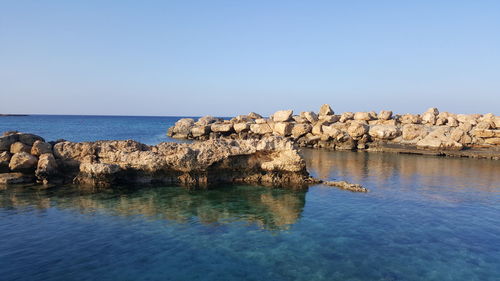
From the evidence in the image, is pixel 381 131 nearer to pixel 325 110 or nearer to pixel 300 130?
pixel 300 130

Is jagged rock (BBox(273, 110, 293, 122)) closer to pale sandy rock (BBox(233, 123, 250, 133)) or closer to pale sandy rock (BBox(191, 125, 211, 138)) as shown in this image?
pale sandy rock (BBox(233, 123, 250, 133))

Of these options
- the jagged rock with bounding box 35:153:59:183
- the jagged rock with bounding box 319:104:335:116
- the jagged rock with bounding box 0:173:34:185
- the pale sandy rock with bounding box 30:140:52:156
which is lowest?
the jagged rock with bounding box 0:173:34:185

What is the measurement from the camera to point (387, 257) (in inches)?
484

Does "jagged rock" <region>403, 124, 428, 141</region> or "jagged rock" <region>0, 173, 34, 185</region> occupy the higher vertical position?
"jagged rock" <region>403, 124, 428, 141</region>

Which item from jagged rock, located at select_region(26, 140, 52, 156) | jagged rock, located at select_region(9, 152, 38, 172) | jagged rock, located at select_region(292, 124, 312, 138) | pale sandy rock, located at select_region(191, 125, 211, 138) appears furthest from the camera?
pale sandy rock, located at select_region(191, 125, 211, 138)

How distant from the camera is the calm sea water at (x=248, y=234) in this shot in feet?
36.5

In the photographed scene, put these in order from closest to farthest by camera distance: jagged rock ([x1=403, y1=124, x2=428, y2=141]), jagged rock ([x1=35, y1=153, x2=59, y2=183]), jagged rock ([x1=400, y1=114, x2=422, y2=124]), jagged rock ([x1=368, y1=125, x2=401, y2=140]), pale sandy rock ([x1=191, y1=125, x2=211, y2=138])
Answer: jagged rock ([x1=35, y1=153, x2=59, y2=183]) < jagged rock ([x1=403, y1=124, x2=428, y2=141]) < jagged rock ([x1=368, y1=125, x2=401, y2=140]) < jagged rock ([x1=400, y1=114, x2=422, y2=124]) < pale sandy rock ([x1=191, y1=125, x2=211, y2=138])

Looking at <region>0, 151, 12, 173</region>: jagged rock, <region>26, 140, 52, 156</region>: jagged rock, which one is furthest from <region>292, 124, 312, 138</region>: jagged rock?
<region>0, 151, 12, 173</region>: jagged rock

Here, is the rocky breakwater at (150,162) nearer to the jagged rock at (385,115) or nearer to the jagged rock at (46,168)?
the jagged rock at (46,168)

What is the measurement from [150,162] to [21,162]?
29.0 ft

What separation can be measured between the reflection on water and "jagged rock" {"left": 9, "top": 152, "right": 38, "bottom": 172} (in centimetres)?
175

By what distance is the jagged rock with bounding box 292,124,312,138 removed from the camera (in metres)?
55.4

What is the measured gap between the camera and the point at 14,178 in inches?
876

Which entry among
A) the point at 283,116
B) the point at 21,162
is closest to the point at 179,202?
the point at 21,162
